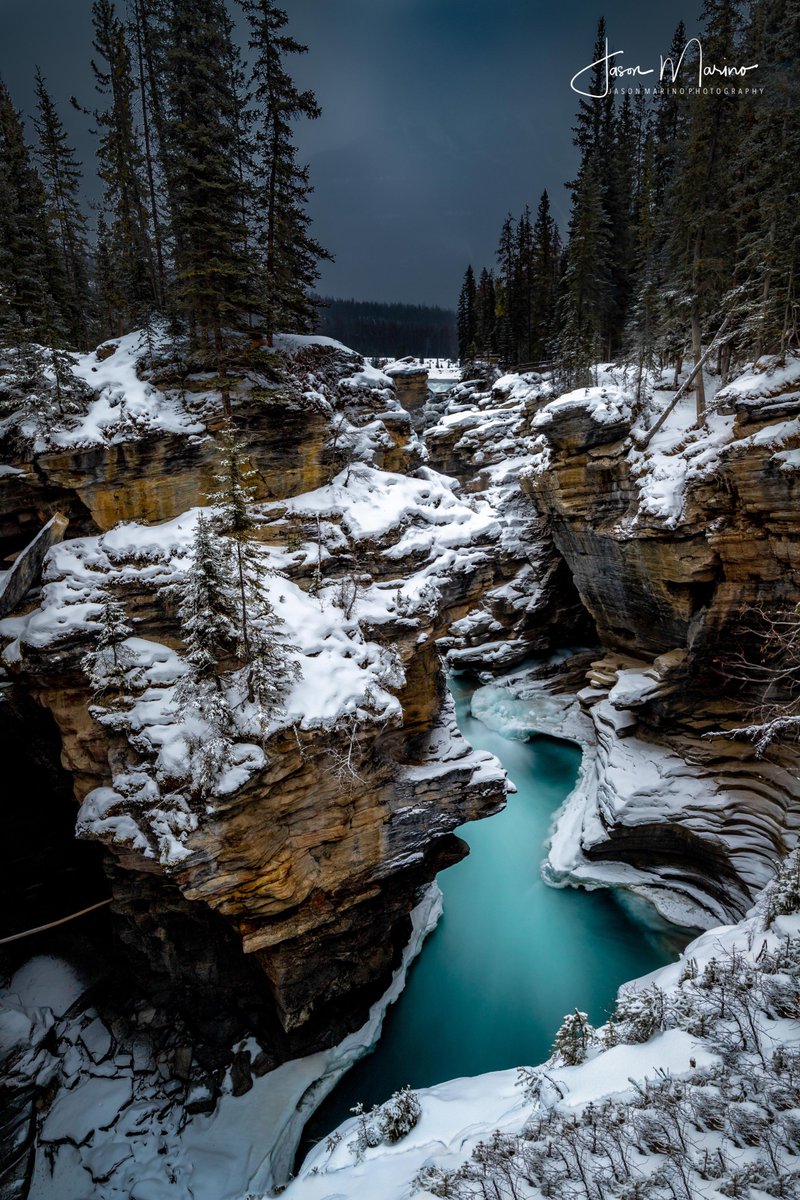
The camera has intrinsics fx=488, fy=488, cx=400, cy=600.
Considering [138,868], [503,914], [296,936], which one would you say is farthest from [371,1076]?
[138,868]

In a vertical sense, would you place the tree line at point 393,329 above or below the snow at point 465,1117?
above

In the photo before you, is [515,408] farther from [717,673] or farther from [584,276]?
[717,673]

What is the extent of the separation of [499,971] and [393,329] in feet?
290

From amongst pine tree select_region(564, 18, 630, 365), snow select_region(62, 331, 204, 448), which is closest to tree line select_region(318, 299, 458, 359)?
pine tree select_region(564, 18, 630, 365)

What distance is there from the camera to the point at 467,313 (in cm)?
5881

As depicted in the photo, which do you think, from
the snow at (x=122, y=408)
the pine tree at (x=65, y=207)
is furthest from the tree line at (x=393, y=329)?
the snow at (x=122, y=408)

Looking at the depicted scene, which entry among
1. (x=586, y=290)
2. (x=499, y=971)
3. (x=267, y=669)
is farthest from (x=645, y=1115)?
(x=586, y=290)

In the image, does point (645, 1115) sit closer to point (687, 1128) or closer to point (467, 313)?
point (687, 1128)

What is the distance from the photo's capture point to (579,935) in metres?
14.6

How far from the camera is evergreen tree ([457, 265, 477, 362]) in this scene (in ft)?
184

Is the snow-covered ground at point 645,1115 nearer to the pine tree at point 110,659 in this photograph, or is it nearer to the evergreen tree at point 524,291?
the pine tree at point 110,659

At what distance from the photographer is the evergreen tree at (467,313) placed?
56.2 meters

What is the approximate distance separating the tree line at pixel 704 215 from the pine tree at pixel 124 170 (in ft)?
67.4

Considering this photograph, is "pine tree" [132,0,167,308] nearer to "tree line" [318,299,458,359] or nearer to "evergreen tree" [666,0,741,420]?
"evergreen tree" [666,0,741,420]
